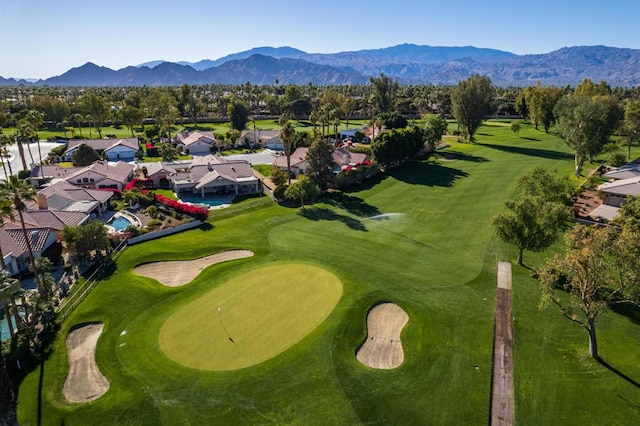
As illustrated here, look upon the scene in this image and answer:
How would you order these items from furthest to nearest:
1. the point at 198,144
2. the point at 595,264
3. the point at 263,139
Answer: the point at 263,139, the point at 198,144, the point at 595,264

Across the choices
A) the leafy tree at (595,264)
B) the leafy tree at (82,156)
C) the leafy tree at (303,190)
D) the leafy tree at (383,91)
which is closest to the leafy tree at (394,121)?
the leafy tree at (383,91)

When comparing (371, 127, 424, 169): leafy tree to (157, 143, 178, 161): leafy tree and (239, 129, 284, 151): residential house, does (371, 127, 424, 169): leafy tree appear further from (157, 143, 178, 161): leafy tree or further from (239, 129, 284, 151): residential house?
(157, 143, 178, 161): leafy tree

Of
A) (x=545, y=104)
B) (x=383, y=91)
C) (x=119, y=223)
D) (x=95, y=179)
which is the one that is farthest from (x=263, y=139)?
(x=545, y=104)

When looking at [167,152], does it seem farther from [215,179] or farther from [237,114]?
[237,114]

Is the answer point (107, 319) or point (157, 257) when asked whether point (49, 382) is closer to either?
point (107, 319)

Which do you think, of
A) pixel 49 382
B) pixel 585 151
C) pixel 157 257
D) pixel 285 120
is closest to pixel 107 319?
pixel 49 382

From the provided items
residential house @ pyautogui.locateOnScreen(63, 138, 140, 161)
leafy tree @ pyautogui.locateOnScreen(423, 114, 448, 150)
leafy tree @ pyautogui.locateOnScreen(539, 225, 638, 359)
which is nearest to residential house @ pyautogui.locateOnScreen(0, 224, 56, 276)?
leafy tree @ pyautogui.locateOnScreen(539, 225, 638, 359)

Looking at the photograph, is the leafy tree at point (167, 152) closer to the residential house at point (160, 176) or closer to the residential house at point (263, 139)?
the residential house at point (160, 176)
